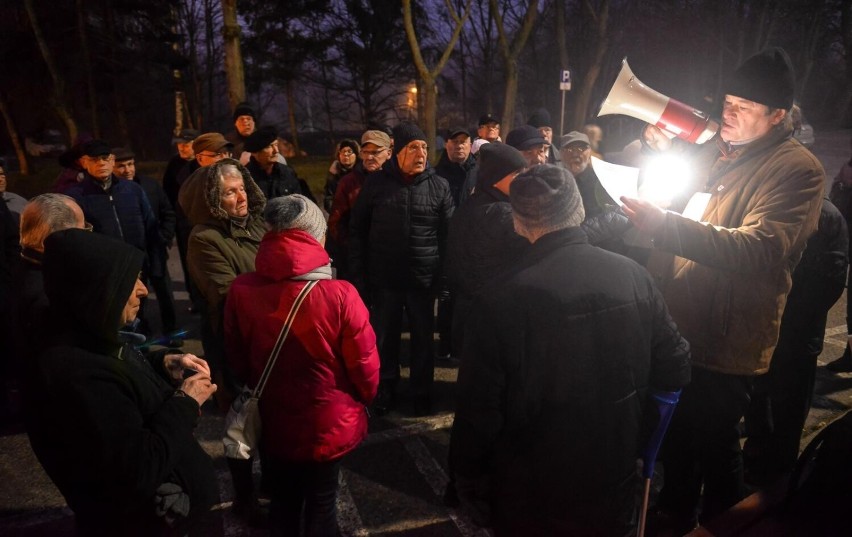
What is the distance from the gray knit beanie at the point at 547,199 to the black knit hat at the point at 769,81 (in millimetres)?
1056

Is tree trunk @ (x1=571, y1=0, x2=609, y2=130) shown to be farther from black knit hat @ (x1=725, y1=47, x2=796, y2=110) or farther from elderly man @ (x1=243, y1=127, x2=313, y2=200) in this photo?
black knit hat @ (x1=725, y1=47, x2=796, y2=110)

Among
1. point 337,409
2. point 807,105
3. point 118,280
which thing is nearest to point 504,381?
point 337,409

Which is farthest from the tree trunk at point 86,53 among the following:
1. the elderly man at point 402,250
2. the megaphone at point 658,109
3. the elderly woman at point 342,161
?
the megaphone at point 658,109

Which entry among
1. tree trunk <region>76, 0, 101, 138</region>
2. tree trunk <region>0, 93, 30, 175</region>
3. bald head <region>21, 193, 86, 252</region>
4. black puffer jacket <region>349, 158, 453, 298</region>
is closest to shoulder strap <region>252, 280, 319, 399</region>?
bald head <region>21, 193, 86, 252</region>

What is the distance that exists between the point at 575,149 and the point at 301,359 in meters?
3.84

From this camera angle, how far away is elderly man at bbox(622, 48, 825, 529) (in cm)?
214

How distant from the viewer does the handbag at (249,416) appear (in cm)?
228

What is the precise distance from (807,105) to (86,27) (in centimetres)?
3974

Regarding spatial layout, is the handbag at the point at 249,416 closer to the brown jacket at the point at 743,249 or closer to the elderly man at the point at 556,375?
the elderly man at the point at 556,375

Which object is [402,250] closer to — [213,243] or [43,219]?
[213,243]

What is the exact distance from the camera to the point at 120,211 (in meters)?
4.96

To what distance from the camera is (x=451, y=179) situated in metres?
5.85

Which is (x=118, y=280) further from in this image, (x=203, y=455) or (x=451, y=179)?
(x=451, y=179)

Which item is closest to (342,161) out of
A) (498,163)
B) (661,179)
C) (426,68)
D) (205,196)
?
(205,196)
